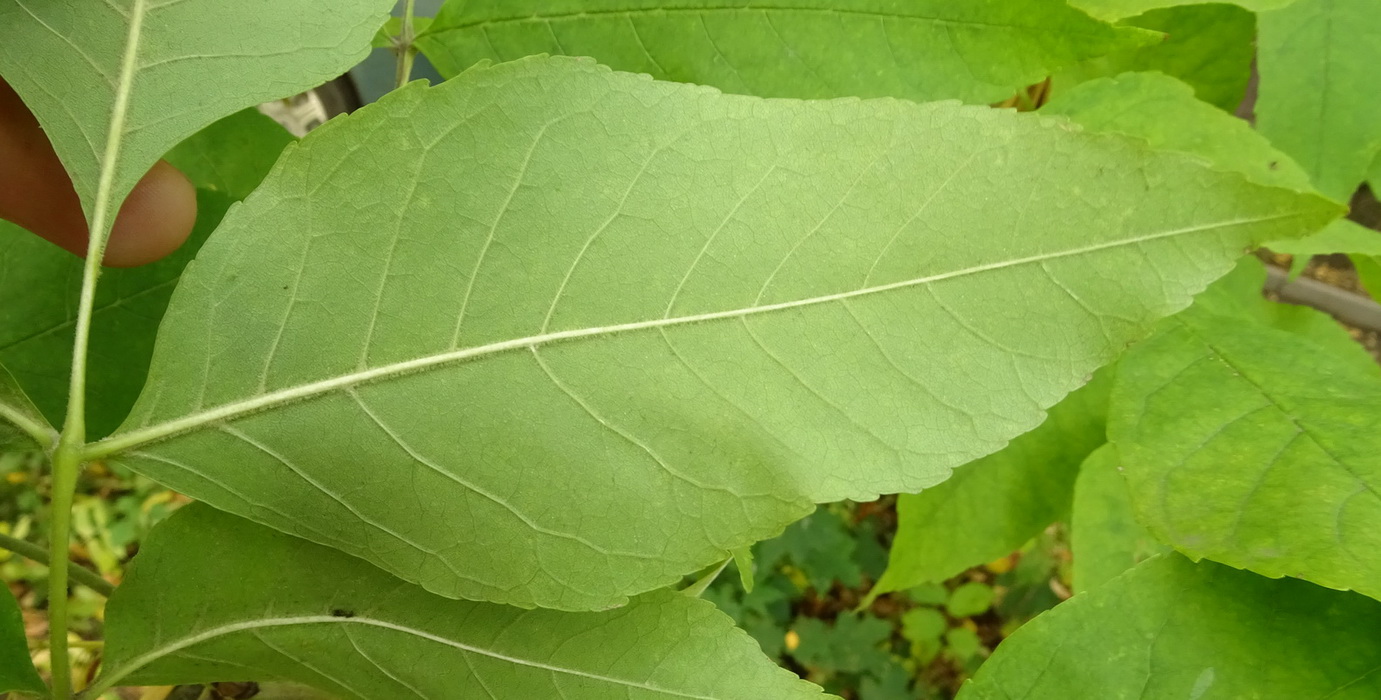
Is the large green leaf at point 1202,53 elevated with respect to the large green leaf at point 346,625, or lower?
elevated

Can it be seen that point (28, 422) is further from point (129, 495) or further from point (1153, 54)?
point (129, 495)

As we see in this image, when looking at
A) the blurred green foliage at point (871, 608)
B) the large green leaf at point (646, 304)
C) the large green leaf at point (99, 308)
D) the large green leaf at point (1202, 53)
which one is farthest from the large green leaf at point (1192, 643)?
the blurred green foliage at point (871, 608)

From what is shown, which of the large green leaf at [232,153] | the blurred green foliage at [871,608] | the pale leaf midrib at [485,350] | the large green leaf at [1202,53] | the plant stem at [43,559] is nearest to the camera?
the pale leaf midrib at [485,350]

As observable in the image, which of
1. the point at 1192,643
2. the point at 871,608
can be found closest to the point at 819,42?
the point at 1192,643

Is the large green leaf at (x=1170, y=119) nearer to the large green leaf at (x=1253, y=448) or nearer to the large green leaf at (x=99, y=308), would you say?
the large green leaf at (x=1253, y=448)

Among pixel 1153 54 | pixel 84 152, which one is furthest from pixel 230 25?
pixel 1153 54

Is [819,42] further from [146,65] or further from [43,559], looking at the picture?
[43,559]

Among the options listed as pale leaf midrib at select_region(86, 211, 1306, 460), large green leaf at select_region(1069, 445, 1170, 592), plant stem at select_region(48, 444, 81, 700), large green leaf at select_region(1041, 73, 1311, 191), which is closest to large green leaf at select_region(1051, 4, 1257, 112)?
large green leaf at select_region(1041, 73, 1311, 191)
